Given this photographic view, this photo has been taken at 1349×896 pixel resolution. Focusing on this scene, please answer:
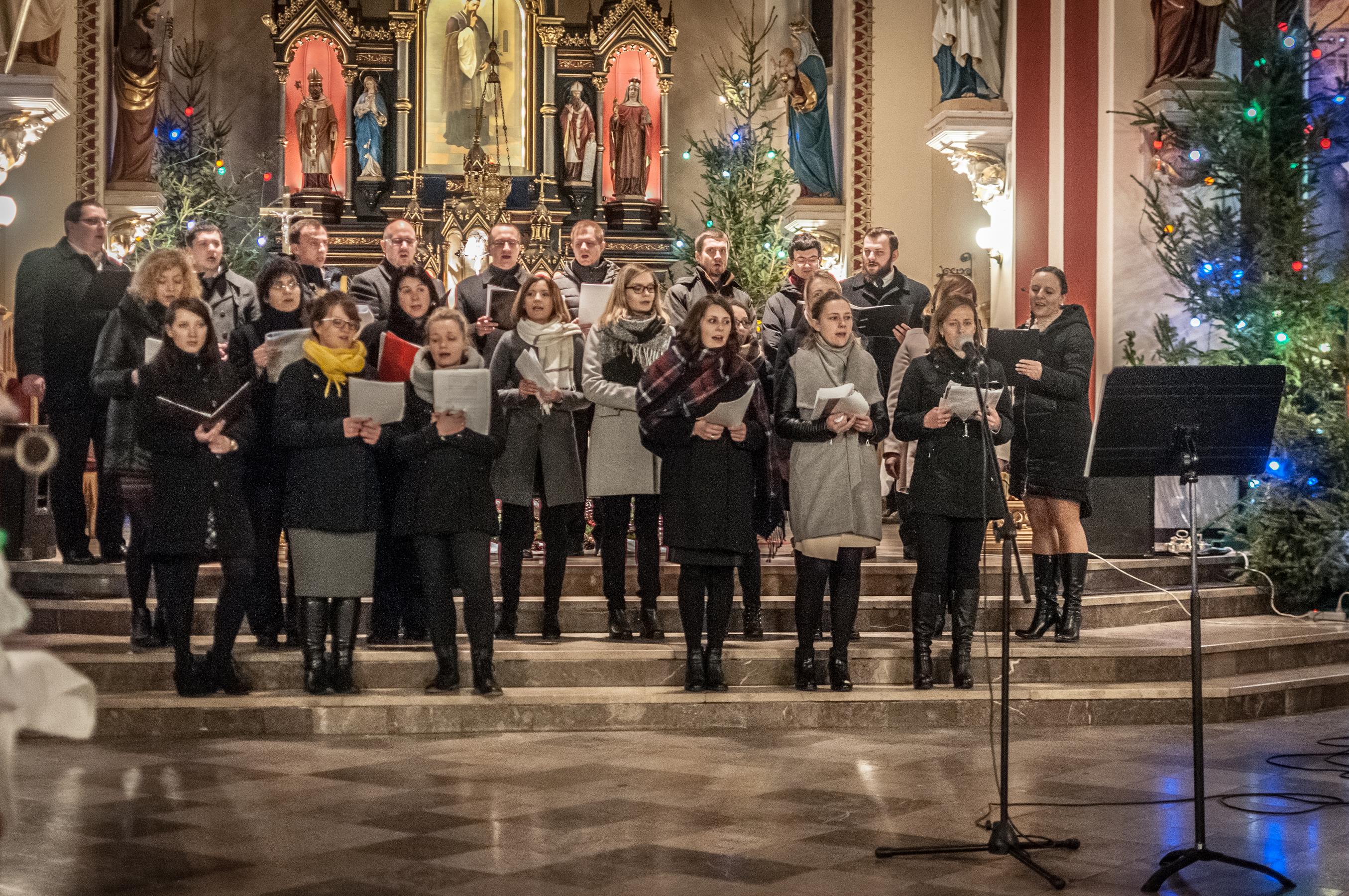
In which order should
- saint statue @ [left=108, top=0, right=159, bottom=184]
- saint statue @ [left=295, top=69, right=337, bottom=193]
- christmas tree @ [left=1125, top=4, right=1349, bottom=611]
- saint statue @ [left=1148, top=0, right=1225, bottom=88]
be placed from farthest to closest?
saint statue @ [left=295, top=69, right=337, bottom=193] → saint statue @ [left=108, top=0, right=159, bottom=184] → saint statue @ [left=1148, top=0, right=1225, bottom=88] → christmas tree @ [left=1125, top=4, right=1349, bottom=611]

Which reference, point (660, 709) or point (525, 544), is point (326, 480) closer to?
point (525, 544)

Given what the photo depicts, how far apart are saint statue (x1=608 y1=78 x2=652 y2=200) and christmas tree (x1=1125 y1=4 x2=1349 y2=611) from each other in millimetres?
7412

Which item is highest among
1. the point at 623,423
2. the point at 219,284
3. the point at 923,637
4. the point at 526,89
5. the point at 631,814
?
the point at 526,89

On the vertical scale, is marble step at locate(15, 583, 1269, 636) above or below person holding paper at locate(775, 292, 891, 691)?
below

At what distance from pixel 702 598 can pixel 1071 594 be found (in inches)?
72.3

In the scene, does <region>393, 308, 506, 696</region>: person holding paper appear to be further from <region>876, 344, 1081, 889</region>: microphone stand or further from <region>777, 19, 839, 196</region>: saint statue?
<region>777, 19, 839, 196</region>: saint statue

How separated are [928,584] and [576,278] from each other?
2385mm

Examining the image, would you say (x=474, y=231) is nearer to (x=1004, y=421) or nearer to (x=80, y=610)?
(x=80, y=610)

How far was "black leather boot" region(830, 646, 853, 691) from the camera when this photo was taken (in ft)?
20.5

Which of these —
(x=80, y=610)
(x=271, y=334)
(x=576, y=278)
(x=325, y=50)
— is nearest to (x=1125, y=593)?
(x=576, y=278)

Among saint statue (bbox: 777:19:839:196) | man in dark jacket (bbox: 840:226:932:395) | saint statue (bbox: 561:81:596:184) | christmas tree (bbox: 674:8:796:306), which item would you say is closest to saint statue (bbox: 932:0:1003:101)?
christmas tree (bbox: 674:8:796:306)

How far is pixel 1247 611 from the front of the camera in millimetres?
8383

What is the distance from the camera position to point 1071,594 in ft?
22.8

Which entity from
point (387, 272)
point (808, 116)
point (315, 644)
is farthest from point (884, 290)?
point (808, 116)
